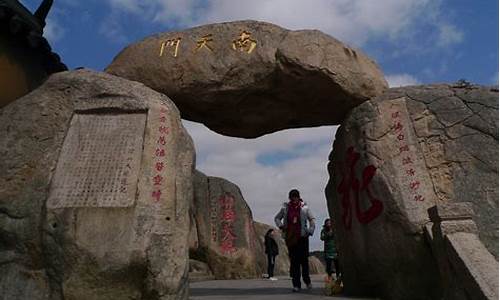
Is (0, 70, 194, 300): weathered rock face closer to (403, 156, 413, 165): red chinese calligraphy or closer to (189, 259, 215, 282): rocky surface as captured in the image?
(403, 156, 413, 165): red chinese calligraphy

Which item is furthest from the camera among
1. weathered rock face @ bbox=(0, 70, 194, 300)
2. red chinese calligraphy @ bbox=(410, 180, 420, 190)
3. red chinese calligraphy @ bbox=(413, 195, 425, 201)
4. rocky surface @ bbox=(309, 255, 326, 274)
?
rocky surface @ bbox=(309, 255, 326, 274)

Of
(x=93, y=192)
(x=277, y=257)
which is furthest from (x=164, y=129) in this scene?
(x=277, y=257)

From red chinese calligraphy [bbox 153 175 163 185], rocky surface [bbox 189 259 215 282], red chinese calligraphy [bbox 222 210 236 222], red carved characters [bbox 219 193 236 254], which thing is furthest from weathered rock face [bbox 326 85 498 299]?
red chinese calligraphy [bbox 222 210 236 222]

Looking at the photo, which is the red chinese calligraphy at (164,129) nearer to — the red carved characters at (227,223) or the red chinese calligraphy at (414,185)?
the red chinese calligraphy at (414,185)

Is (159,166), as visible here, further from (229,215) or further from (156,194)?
(229,215)

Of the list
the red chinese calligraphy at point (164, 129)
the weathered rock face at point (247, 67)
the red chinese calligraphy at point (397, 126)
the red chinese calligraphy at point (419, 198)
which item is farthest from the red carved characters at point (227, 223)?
the red chinese calligraphy at point (164, 129)

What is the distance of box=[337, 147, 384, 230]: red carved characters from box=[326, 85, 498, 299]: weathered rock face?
0.01 meters

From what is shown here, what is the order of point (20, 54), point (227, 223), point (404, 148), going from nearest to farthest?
point (404, 148), point (20, 54), point (227, 223)

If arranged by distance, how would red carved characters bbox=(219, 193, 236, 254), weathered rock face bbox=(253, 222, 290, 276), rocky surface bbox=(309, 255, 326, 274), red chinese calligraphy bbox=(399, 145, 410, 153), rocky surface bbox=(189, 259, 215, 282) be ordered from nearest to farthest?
1. red chinese calligraphy bbox=(399, 145, 410, 153)
2. rocky surface bbox=(189, 259, 215, 282)
3. red carved characters bbox=(219, 193, 236, 254)
4. weathered rock face bbox=(253, 222, 290, 276)
5. rocky surface bbox=(309, 255, 326, 274)

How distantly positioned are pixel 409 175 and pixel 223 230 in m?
7.94

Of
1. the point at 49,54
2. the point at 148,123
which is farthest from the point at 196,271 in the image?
the point at 148,123

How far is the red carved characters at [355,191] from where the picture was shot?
5922 millimetres

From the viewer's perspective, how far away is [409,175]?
19.1 feet

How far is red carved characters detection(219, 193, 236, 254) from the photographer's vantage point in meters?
12.9
